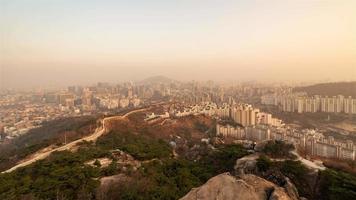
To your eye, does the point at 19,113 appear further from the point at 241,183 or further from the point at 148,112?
the point at 241,183

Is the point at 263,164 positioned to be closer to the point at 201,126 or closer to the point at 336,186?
the point at 336,186

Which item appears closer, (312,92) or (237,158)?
(237,158)

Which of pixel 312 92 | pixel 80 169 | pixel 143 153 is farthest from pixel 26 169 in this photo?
pixel 312 92

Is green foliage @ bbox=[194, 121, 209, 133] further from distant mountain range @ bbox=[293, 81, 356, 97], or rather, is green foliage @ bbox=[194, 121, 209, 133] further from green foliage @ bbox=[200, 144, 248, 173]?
distant mountain range @ bbox=[293, 81, 356, 97]

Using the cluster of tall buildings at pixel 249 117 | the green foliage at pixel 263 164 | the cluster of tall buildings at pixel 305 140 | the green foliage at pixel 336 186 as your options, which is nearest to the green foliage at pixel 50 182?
the green foliage at pixel 263 164

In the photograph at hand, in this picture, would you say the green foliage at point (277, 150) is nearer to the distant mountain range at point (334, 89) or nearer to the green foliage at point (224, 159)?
the green foliage at point (224, 159)

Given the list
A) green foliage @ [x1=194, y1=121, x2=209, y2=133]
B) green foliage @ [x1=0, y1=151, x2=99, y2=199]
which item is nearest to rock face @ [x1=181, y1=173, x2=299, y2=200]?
green foliage @ [x1=0, y1=151, x2=99, y2=199]
